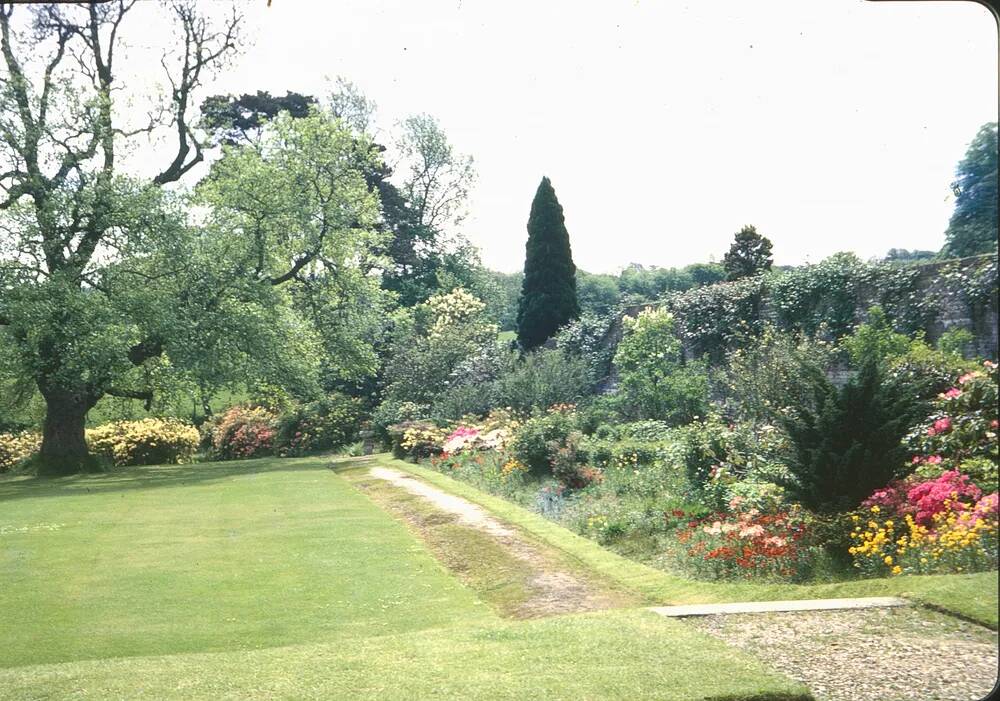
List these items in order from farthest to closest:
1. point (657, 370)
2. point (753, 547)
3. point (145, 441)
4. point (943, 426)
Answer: point (145, 441)
point (657, 370)
point (753, 547)
point (943, 426)

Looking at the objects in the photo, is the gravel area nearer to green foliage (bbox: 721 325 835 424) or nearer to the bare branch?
green foliage (bbox: 721 325 835 424)

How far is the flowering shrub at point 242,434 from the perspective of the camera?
22.5m

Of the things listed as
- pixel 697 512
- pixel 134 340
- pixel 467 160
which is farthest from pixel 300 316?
pixel 467 160

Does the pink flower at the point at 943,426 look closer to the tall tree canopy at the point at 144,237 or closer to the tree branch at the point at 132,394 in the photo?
the tall tree canopy at the point at 144,237

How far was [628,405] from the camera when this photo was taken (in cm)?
1554

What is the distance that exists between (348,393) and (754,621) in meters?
19.2

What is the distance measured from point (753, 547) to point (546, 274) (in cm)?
305

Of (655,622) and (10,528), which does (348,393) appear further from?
(655,622)

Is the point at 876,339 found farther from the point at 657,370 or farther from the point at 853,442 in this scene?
the point at 853,442

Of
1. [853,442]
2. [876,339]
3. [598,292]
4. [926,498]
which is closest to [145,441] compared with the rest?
[598,292]

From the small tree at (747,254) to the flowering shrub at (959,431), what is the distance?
215 cm

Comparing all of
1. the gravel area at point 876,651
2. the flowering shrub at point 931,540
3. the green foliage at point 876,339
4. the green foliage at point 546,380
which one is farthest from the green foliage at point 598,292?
the green foliage at point 546,380

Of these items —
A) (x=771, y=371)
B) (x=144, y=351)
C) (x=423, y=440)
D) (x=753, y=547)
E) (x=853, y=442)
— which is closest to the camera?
(x=853, y=442)

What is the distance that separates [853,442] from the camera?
6832 millimetres
